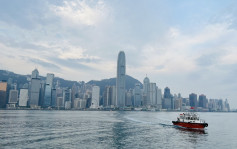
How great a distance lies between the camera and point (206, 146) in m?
54.1

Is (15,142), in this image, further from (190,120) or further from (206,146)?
(190,120)

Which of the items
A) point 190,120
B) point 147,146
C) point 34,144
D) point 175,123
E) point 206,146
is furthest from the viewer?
point 175,123

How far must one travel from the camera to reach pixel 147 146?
166 feet

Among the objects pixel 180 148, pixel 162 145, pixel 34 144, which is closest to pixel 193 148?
pixel 180 148

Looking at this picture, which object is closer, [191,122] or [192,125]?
[192,125]

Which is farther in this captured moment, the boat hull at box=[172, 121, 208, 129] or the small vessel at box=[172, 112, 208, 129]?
the small vessel at box=[172, 112, 208, 129]

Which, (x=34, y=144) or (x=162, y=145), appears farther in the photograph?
(x=162, y=145)

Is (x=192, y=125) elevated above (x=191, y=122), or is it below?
below

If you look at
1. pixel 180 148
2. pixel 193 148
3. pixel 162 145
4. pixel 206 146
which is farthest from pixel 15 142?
pixel 206 146

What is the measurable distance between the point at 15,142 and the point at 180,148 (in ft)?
138

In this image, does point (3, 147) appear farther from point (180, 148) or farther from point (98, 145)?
point (180, 148)

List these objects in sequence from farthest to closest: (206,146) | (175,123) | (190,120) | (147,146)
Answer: (175,123)
(190,120)
(206,146)
(147,146)

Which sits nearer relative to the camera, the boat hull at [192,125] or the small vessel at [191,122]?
the boat hull at [192,125]

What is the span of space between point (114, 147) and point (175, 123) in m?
59.1
